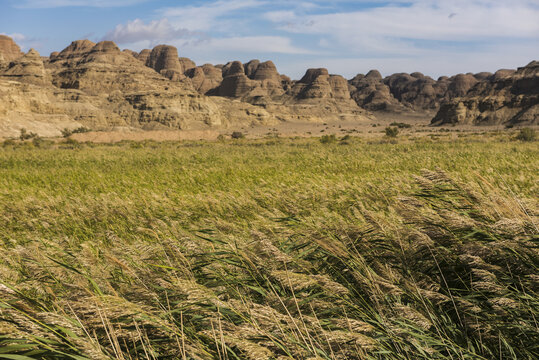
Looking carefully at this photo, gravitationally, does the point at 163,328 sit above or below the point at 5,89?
below

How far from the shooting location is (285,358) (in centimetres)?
185

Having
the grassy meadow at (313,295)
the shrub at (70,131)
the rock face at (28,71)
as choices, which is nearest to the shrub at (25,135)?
the shrub at (70,131)

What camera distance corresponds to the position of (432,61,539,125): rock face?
107312mm

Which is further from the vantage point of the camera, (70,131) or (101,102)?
(101,102)

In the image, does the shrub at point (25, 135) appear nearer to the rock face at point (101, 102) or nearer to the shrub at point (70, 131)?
the rock face at point (101, 102)

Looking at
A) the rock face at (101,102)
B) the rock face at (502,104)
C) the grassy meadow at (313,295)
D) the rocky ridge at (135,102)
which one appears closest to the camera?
the grassy meadow at (313,295)

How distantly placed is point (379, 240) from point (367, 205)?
125 inches

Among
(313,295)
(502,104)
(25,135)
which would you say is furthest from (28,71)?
(502,104)

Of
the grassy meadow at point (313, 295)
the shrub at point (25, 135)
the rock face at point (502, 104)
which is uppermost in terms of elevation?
the rock face at point (502, 104)

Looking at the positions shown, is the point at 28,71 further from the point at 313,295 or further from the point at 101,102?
the point at 313,295

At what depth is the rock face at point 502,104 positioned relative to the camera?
4225 inches

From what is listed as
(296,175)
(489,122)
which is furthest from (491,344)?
(489,122)

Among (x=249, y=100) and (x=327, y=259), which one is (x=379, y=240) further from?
(x=249, y=100)

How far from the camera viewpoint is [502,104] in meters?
A: 115
